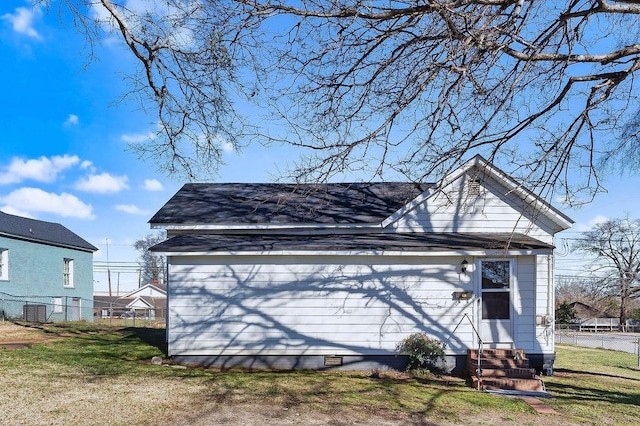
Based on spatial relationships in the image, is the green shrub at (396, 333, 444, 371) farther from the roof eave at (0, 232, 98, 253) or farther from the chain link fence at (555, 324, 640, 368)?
the roof eave at (0, 232, 98, 253)

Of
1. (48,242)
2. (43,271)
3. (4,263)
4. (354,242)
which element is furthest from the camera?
(48,242)

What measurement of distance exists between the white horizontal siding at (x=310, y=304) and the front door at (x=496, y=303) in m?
0.45

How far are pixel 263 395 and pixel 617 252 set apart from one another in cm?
4664

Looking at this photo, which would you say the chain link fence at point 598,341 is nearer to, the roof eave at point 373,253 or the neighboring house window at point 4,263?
the roof eave at point 373,253

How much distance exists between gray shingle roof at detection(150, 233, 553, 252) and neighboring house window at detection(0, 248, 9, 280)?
49.8 ft

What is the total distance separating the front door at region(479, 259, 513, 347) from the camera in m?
11.0

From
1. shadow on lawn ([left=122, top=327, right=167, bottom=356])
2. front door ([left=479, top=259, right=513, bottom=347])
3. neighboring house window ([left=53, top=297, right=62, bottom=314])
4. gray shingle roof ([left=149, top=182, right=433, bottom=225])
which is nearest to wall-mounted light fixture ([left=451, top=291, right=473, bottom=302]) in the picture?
front door ([left=479, top=259, right=513, bottom=347])

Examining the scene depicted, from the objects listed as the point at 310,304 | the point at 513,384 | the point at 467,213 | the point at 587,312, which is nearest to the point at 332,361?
the point at 310,304

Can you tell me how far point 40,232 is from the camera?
83.3 ft

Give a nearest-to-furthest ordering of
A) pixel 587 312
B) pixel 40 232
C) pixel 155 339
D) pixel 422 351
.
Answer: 1. pixel 422 351
2. pixel 155 339
3. pixel 40 232
4. pixel 587 312

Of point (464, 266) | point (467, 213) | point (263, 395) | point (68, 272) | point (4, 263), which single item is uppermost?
point (467, 213)

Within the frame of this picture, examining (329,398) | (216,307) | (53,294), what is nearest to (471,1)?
(329,398)

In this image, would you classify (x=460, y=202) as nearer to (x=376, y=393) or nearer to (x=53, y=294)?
(x=376, y=393)

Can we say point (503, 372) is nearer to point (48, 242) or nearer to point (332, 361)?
point (332, 361)
